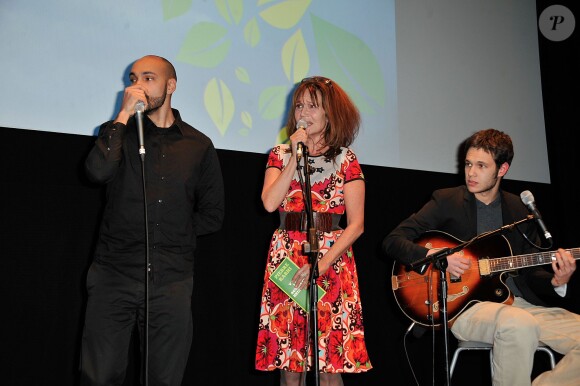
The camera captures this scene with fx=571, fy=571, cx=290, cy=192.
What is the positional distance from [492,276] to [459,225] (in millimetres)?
326

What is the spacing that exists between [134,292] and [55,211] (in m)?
1.12

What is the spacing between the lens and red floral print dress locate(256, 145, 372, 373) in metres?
2.58

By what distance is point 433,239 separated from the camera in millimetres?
3195

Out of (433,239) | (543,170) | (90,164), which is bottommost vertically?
(433,239)

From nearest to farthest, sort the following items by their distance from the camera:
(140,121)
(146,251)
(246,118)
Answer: (146,251) → (140,121) → (246,118)

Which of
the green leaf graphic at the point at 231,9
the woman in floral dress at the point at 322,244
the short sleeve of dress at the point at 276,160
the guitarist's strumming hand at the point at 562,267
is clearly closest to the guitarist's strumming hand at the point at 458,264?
the guitarist's strumming hand at the point at 562,267

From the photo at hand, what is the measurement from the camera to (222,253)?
370cm

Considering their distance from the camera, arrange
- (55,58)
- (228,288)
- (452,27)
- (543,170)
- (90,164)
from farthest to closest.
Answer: (543,170) → (452,27) → (228,288) → (55,58) → (90,164)

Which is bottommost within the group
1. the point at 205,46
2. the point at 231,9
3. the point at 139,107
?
the point at 139,107

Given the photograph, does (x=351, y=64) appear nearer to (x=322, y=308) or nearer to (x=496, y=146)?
(x=496, y=146)

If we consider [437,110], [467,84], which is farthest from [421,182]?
[467,84]

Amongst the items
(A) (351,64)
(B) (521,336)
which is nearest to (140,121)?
(B) (521,336)

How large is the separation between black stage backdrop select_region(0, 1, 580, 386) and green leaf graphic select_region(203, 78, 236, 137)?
210mm

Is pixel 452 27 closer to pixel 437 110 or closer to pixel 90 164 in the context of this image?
pixel 437 110
